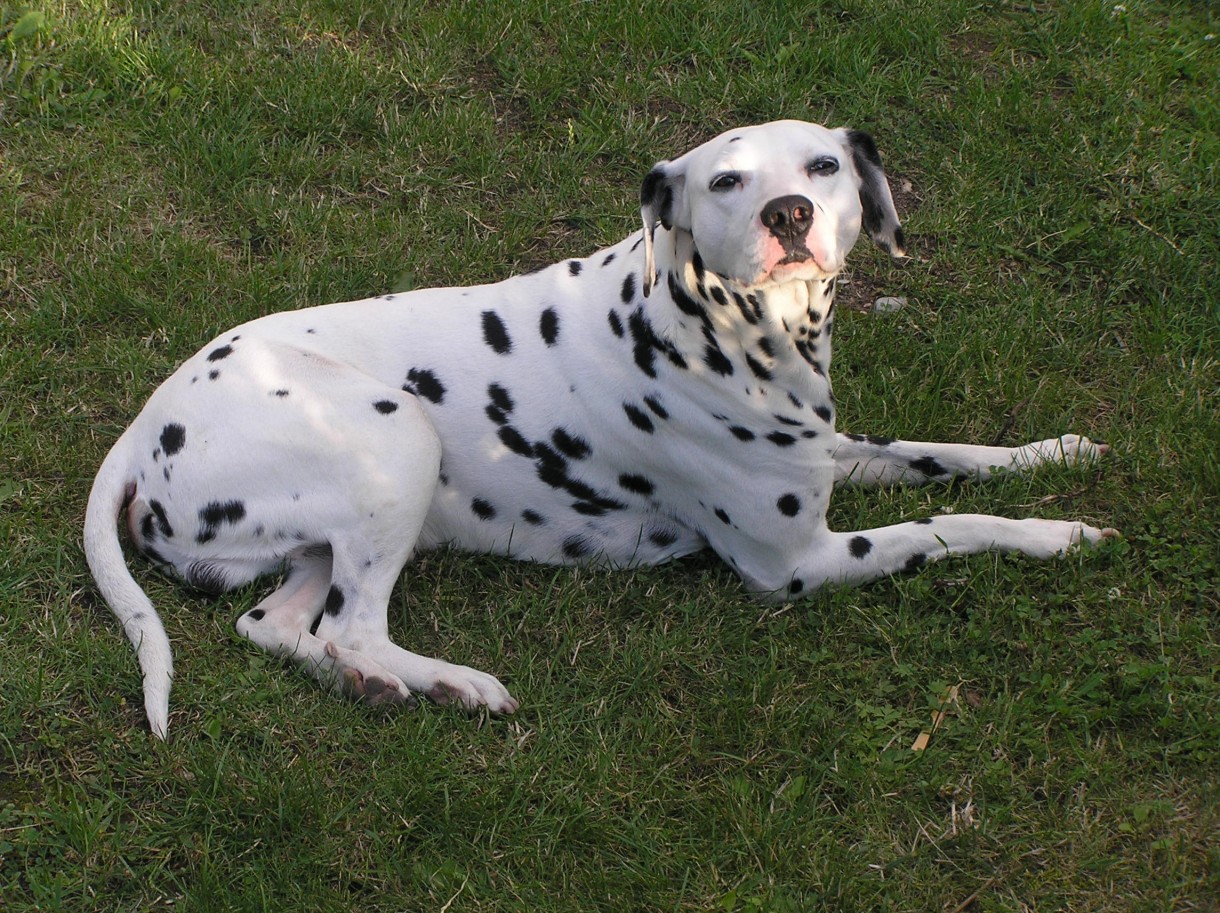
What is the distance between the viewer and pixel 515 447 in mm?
4254

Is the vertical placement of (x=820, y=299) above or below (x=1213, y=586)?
above

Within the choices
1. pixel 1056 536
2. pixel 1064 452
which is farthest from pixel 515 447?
pixel 1064 452

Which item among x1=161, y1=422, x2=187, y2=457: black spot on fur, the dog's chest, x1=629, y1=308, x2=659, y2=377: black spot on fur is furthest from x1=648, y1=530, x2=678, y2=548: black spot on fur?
x1=161, y1=422, x2=187, y2=457: black spot on fur

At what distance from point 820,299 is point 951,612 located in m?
1.21

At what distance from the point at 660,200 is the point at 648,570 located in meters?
1.37

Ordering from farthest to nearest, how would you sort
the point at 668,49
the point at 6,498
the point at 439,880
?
the point at 668,49
the point at 6,498
the point at 439,880

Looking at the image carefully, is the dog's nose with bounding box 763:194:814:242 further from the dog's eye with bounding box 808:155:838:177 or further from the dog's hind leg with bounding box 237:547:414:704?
the dog's hind leg with bounding box 237:547:414:704

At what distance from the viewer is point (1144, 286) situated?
5496 millimetres

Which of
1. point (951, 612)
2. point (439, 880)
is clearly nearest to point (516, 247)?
point (951, 612)

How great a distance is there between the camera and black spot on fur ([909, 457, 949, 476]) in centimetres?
469

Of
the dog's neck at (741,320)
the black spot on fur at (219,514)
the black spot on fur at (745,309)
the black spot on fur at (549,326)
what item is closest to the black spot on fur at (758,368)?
the dog's neck at (741,320)

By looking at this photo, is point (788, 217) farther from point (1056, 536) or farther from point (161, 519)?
point (161, 519)

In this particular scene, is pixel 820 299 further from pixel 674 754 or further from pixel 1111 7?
pixel 1111 7

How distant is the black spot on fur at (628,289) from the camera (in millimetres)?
4156
